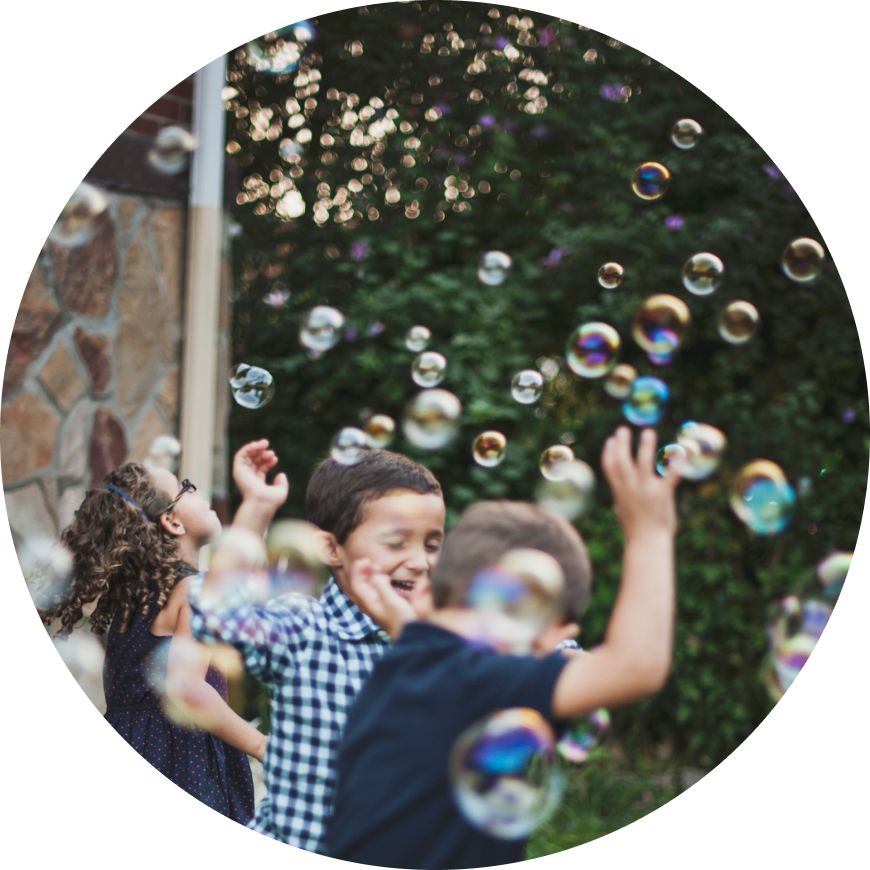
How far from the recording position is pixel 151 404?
2.76 metres

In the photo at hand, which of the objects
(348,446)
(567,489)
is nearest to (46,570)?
(348,446)

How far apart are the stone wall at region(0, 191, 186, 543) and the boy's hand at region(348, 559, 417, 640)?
4.12 feet

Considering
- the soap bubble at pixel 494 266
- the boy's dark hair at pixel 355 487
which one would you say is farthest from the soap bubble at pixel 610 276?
the boy's dark hair at pixel 355 487

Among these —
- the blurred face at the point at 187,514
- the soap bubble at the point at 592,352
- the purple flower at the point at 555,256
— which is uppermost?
the purple flower at the point at 555,256

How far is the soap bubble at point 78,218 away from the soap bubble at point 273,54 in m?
1.04

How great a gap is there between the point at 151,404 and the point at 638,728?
2.07m

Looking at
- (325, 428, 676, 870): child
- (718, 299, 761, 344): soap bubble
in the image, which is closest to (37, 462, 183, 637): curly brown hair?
(325, 428, 676, 870): child

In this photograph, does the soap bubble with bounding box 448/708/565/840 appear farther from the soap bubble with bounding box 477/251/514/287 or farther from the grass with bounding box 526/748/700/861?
the soap bubble with bounding box 477/251/514/287

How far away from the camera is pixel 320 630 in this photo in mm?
1454

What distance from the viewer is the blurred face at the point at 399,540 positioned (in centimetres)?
149

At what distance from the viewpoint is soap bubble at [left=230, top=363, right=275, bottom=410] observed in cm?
223

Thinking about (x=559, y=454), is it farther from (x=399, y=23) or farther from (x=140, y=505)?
(x=399, y=23)

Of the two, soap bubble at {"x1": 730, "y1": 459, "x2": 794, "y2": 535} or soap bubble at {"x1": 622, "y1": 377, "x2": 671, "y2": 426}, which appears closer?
soap bubble at {"x1": 730, "y1": 459, "x2": 794, "y2": 535}

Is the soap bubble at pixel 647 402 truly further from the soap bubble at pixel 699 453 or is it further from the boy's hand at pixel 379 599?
the boy's hand at pixel 379 599
